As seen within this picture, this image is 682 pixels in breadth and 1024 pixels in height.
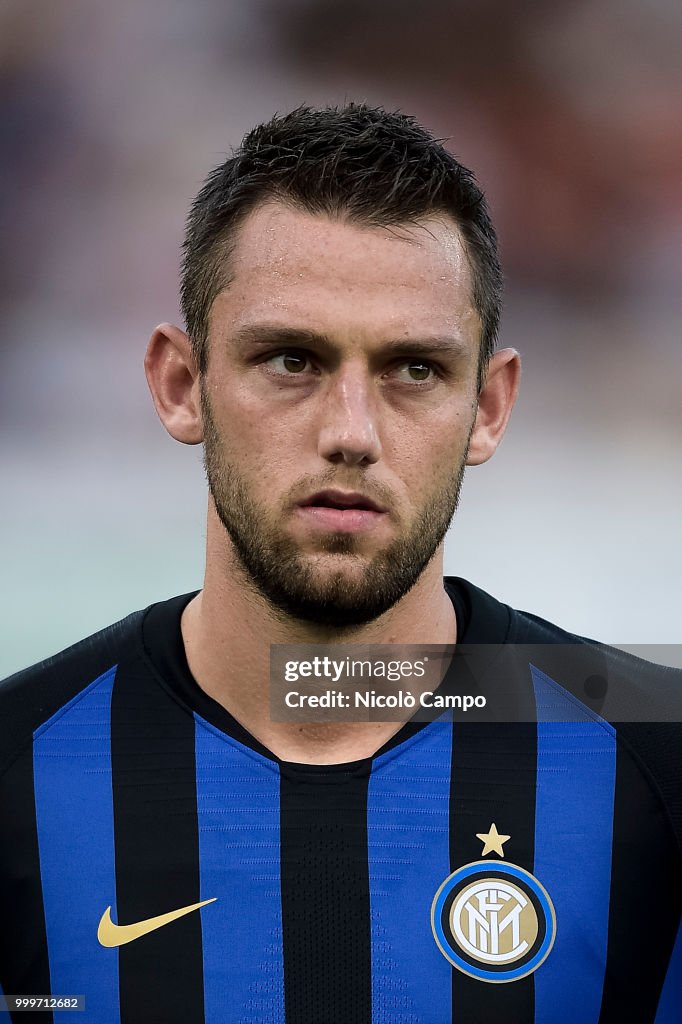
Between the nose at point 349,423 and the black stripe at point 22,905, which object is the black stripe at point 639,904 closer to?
the nose at point 349,423

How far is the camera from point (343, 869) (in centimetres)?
231

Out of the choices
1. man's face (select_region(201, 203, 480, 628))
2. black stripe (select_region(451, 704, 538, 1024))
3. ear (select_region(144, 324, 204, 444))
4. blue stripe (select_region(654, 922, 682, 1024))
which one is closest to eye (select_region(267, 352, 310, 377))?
man's face (select_region(201, 203, 480, 628))

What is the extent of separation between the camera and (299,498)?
219cm

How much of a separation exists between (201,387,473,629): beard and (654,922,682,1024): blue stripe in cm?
102

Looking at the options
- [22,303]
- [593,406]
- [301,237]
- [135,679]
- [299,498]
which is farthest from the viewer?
[593,406]

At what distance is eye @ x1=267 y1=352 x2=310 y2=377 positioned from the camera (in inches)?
89.7

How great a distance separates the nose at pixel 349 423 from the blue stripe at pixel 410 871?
71 cm

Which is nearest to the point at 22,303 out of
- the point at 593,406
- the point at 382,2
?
the point at 382,2

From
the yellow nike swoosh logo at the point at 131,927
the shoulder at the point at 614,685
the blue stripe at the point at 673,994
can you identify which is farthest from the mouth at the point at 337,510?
the blue stripe at the point at 673,994

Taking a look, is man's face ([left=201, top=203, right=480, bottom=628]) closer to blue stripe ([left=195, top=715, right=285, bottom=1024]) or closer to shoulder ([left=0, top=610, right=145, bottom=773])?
blue stripe ([left=195, top=715, right=285, bottom=1024])

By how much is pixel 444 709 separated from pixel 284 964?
66 cm

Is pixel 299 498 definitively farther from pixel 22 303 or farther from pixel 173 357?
pixel 22 303

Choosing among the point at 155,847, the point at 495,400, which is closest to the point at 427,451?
the point at 495,400

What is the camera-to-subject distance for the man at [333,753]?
88.1 inches
